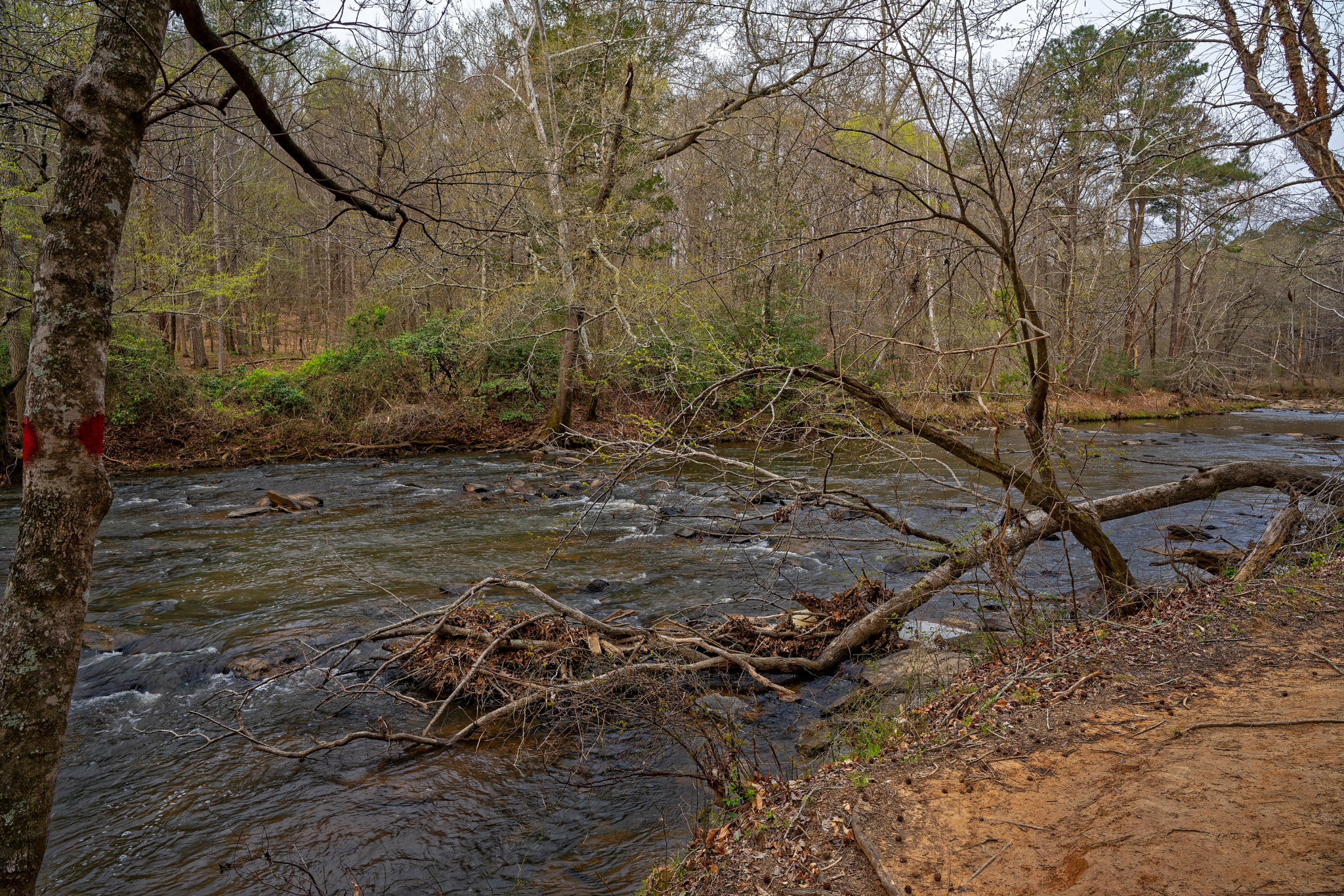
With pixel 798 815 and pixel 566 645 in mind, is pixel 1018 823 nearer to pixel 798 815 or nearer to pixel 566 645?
pixel 798 815

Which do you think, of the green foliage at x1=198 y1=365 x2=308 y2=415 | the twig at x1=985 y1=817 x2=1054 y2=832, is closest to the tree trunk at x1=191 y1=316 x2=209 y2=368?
the green foliage at x1=198 y1=365 x2=308 y2=415

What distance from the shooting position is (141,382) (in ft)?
54.3

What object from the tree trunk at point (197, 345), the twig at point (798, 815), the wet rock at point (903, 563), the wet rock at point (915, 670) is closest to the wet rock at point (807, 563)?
the wet rock at point (903, 563)

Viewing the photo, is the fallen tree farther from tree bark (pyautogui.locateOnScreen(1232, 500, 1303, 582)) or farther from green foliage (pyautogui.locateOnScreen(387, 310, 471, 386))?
green foliage (pyautogui.locateOnScreen(387, 310, 471, 386))

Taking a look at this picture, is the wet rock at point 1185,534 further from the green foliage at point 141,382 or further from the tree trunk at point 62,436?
the green foliage at point 141,382

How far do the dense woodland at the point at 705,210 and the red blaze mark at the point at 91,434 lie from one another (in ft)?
3.74

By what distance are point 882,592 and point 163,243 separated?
16540 mm

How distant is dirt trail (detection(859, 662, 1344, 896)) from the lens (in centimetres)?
250

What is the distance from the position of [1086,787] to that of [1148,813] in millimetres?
319

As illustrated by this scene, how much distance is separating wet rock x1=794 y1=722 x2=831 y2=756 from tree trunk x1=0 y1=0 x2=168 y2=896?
3.80 meters

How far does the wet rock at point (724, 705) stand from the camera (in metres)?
5.17

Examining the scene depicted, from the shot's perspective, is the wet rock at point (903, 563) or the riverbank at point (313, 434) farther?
the riverbank at point (313, 434)

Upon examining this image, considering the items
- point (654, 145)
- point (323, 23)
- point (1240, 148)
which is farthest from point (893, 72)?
point (654, 145)

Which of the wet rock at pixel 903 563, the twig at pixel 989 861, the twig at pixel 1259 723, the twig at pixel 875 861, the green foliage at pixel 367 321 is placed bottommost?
the wet rock at pixel 903 563
